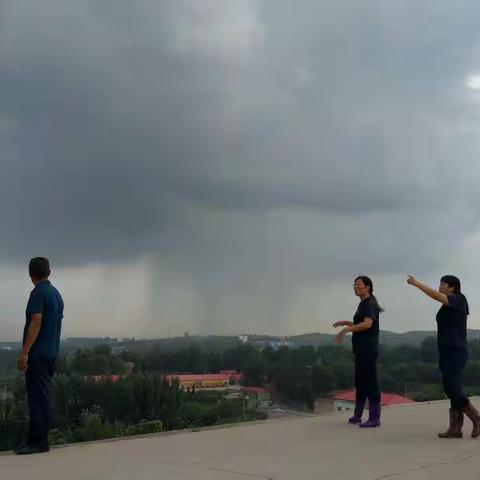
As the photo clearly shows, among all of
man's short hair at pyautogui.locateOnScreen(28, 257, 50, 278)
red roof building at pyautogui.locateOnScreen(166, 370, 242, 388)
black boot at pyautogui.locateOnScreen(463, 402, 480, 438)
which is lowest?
red roof building at pyautogui.locateOnScreen(166, 370, 242, 388)

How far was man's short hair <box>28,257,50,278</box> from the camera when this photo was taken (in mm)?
6211

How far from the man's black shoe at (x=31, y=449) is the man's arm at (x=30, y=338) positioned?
67 centimetres

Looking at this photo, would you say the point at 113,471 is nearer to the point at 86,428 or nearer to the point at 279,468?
the point at 279,468

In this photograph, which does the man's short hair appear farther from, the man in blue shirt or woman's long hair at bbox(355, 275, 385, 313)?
woman's long hair at bbox(355, 275, 385, 313)

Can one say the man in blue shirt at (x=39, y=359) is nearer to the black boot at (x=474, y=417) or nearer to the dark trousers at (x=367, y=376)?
the dark trousers at (x=367, y=376)

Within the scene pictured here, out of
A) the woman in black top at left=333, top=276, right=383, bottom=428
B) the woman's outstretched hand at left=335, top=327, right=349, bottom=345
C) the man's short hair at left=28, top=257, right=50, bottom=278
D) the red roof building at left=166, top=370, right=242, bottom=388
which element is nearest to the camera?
the man's short hair at left=28, top=257, right=50, bottom=278

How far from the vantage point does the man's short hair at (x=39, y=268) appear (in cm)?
621

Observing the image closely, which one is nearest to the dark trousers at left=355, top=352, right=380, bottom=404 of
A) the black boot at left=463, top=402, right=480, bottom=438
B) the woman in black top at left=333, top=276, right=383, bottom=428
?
the woman in black top at left=333, top=276, right=383, bottom=428

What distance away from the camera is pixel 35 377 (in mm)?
5969

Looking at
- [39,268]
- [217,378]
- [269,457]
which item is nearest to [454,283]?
[269,457]

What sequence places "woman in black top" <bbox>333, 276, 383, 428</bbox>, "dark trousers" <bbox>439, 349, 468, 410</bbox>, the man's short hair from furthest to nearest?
"woman in black top" <bbox>333, 276, 383, 428</bbox> → "dark trousers" <bbox>439, 349, 468, 410</bbox> → the man's short hair

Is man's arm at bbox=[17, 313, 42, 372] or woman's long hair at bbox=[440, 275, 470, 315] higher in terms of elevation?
woman's long hair at bbox=[440, 275, 470, 315]

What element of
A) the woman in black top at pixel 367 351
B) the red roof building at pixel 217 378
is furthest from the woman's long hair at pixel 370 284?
the red roof building at pixel 217 378

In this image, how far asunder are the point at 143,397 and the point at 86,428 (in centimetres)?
330
